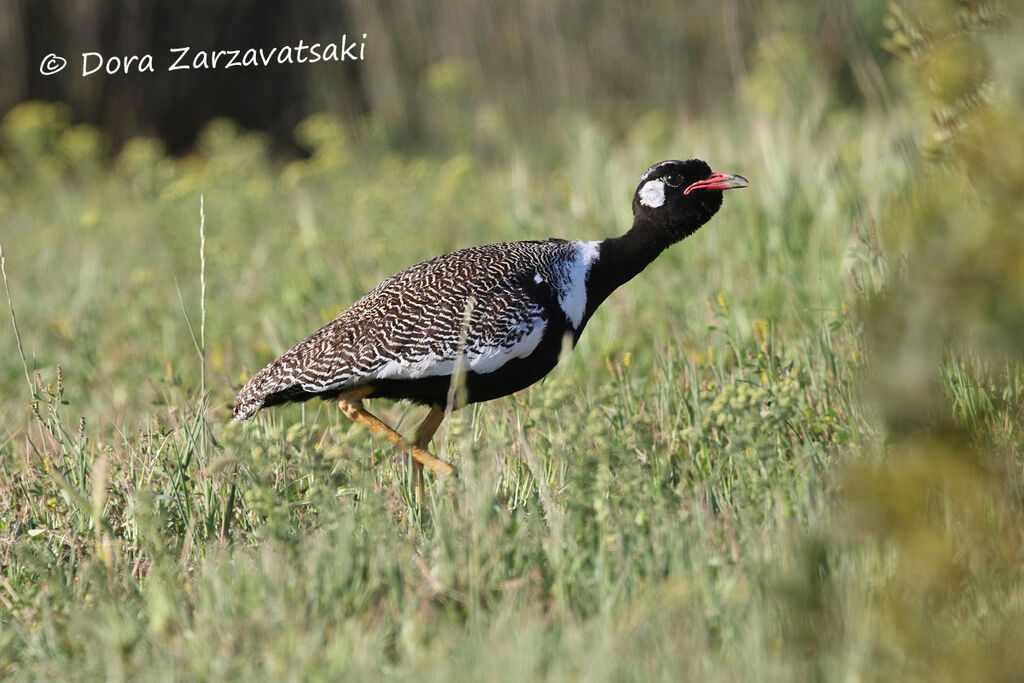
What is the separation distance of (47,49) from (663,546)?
10.8m

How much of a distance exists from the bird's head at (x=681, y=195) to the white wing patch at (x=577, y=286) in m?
0.29

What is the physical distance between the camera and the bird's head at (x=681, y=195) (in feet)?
15.8

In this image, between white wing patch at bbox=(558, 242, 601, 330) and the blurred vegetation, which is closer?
the blurred vegetation

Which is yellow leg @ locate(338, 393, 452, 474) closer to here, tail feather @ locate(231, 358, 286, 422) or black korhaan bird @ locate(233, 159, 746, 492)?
black korhaan bird @ locate(233, 159, 746, 492)

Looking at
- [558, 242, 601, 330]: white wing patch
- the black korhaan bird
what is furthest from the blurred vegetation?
[558, 242, 601, 330]: white wing patch

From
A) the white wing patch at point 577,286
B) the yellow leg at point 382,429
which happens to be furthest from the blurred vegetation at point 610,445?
the white wing patch at point 577,286

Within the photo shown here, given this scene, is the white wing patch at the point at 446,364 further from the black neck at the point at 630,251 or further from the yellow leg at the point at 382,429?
the black neck at the point at 630,251

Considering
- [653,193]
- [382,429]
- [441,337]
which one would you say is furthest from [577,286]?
[382,429]

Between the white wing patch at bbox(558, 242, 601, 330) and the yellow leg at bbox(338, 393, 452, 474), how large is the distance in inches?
29.4

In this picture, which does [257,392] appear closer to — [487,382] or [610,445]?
[487,382]

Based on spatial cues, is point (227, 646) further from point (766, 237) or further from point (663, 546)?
point (766, 237)

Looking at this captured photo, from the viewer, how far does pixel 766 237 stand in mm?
5992

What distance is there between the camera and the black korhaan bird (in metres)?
4.30

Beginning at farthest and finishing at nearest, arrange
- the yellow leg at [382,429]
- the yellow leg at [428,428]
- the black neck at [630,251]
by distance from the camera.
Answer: the black neck at [630,251]
the yellow leg at [428,428]
the yellow leg at [382,429]
